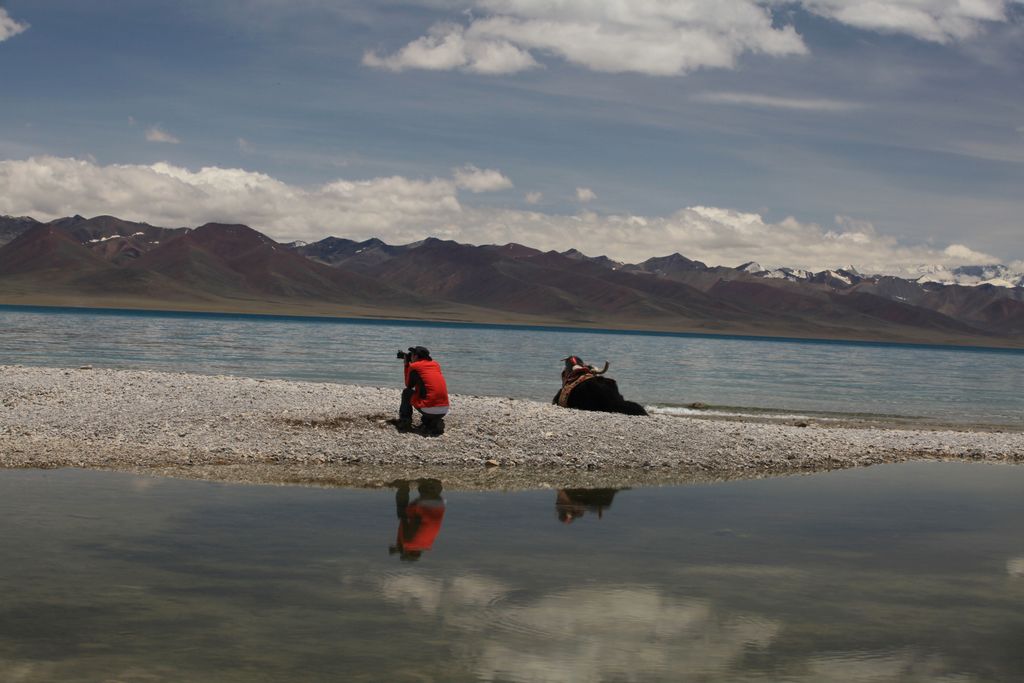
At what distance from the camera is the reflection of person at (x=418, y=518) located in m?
10.4

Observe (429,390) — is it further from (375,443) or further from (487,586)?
(487,586)

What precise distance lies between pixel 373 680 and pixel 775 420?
81.1 ft

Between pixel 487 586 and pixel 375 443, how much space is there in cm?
783

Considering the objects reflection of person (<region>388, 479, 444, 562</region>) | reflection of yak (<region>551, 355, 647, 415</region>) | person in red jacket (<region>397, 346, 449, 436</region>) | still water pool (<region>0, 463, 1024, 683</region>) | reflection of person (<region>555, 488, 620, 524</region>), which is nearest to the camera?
still water pool (<region>0, 463, 1024, 683</region>)

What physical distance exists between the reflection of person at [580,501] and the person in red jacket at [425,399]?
3549 millimetres

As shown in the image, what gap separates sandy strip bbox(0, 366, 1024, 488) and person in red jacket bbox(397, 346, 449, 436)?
12.1 inches

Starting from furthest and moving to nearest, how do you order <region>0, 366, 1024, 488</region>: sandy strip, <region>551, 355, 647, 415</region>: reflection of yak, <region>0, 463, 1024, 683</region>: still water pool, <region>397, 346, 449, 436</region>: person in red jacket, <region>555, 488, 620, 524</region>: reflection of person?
1. <region>551, 355, 647, 415</region>: reflection of yak
2. <region>397, 346, 449, 436</region>: person in red jacket
3. <region>0, 366, 1024, 488</region>: sandy strip
4. <region>555, 488, 620, 524</region>: reflection of person
5. <region>0, 463, 1024, 683</region>: still water pool

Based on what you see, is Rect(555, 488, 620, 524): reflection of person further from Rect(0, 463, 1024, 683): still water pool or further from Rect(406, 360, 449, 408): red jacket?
Rect(406, 360, 449, 408): red jacket

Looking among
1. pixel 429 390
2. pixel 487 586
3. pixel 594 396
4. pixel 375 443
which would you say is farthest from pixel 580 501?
pixel 594 396

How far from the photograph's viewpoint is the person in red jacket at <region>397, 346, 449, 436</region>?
17203mm

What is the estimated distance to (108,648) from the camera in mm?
7062

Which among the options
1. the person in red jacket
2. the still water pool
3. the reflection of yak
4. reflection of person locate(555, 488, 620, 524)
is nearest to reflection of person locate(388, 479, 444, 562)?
the still water pool

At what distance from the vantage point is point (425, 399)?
17219 millimetres

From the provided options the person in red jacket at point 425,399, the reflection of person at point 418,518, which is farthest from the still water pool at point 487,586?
the person in red jacket at point 425,399
